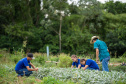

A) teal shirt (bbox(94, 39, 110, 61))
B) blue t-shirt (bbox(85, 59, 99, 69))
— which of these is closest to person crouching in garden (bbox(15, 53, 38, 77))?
blue t-shirt (bbox(85, 59, 99, 69))

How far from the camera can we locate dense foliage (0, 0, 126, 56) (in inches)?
852

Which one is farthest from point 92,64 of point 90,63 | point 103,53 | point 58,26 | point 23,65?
point 58,26

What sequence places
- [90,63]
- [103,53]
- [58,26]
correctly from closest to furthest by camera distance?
[103,53], [90,63], [58,26]

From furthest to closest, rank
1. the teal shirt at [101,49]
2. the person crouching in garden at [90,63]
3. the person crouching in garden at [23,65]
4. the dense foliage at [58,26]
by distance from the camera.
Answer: the dense foliage at [58,26], the person crouching in garden at [90,63], the teal shirt at [101,49], the person crouching in garden at [23,65]

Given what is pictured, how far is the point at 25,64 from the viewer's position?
245 inches

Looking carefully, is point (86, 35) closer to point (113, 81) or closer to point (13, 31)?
point (13, 31)

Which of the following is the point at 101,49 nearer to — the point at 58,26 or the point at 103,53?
Answer: the point at 103,53

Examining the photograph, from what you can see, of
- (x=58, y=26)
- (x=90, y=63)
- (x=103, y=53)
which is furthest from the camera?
(x=58, y=26)

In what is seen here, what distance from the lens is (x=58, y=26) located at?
2520 cm

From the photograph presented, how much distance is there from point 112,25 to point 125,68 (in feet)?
63.6

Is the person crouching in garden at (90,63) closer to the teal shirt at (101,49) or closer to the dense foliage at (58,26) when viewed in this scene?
the teal shirt at (101,49)

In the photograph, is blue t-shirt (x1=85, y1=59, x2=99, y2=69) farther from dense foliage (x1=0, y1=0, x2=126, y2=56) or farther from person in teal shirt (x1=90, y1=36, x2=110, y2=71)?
dense foliage (x1=0, y1=0, x2=126, y2=56)

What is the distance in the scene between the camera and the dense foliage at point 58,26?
21.6m

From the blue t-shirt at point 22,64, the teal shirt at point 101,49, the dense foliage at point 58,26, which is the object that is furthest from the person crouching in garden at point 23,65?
the dense foliage at point 58,26
